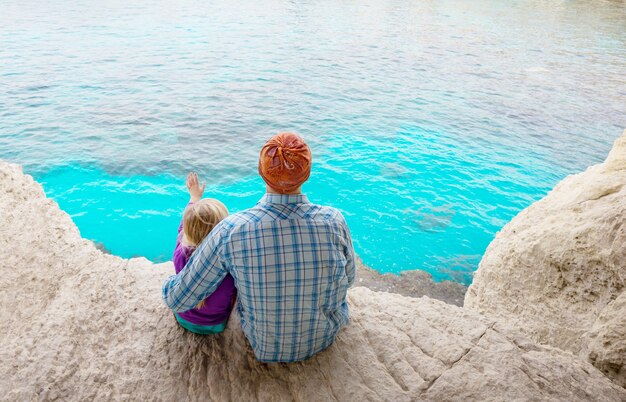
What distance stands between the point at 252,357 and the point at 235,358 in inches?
4.1

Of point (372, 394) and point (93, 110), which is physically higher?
point (372, 394)

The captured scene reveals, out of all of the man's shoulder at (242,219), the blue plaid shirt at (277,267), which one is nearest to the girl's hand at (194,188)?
the blue plaid shirt at (277,267)

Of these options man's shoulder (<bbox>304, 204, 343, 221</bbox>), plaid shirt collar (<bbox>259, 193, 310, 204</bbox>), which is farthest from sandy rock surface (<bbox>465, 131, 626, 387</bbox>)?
plaid shirt collar (<bbox>259, 193, 310, 204</bbox>)

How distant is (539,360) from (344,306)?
1.19 m

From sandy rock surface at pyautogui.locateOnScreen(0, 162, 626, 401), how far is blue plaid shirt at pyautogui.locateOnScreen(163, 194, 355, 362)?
361 millimetres

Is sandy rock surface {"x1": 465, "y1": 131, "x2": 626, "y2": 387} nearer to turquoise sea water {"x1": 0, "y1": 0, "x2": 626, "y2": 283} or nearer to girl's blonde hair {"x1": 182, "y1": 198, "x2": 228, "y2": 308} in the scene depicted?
turquoise sea water {"x1": 0, "y1": 0, "x2": 626, "y2": 283}

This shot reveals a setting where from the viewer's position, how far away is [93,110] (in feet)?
33.4

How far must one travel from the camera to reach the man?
211 cm

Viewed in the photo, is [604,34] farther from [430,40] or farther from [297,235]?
[297,235]

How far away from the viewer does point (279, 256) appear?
83.4 inches

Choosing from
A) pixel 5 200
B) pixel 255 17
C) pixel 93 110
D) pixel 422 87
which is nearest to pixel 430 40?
pixel 422 87

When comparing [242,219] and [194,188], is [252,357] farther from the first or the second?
[194,188]

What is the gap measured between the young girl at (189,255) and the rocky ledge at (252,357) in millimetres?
104

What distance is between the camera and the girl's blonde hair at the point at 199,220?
2.47 m
